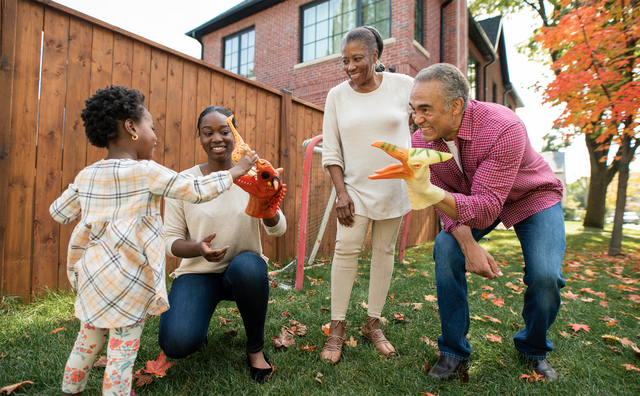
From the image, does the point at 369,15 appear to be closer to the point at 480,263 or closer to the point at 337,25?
the point at 337,25

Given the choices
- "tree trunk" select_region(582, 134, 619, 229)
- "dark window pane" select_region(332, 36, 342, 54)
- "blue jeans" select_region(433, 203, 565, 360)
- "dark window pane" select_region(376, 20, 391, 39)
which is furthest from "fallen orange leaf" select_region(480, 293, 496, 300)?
"tree trunk" select_region(582, 134, 619, 229)

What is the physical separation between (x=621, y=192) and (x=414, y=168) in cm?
758

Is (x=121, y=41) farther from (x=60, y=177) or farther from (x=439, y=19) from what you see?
(x=439, y=19)

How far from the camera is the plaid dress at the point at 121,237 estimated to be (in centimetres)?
145

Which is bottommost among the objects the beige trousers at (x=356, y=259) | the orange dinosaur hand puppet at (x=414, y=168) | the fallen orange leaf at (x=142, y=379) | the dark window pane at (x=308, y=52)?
the fallen orange leaf at (x=142, y=379)

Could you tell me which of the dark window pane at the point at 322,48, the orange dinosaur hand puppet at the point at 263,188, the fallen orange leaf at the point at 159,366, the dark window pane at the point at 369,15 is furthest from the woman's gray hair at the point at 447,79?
the dark window pane at the point at 322,48

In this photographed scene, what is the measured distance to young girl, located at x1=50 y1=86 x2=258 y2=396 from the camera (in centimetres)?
145

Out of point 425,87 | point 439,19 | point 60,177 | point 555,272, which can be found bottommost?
point 555,272

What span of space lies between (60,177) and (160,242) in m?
1.90

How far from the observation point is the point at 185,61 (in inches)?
147

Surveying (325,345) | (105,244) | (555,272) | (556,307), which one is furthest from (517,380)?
(105,244)

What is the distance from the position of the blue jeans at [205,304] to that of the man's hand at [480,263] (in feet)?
3.47

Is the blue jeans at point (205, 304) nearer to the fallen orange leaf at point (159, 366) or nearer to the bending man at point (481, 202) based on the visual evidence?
the fallen orange leaf at point (159, 366)

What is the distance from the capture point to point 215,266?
2.08 meters
